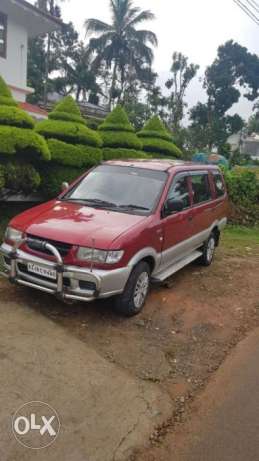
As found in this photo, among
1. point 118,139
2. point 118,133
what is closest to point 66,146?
point 118,139

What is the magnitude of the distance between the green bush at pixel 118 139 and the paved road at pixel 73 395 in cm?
685

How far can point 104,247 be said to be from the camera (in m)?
4.15

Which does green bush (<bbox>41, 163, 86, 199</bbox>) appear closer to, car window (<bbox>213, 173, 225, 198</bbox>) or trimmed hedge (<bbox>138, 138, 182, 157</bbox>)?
car window (<bbox>213, 173, 225, 198</bbox>)

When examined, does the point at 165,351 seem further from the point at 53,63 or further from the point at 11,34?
the point at 53,63

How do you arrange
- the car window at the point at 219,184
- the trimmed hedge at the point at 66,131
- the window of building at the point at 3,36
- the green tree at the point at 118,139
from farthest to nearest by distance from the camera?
the window of building at the point at 3,36
the green tree at the point at 118,139
the trimmed hedge at the point at 66,131
the car window at the point at 219,184

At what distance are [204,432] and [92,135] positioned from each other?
728cm

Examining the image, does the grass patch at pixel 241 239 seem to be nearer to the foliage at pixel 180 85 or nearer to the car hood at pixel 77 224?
the car hood at pixel 77 224

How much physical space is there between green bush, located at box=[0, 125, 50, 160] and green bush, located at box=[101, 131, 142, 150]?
2722 mm

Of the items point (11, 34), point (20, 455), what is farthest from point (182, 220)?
point (11, 34)

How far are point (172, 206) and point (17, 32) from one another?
42.9 feet

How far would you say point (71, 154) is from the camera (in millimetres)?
8609

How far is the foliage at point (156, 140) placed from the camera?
1159cm

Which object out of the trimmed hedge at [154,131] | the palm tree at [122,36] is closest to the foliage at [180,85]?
the palm tree at [122,36]

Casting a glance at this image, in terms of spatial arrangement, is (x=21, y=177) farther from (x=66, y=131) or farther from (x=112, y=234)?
(x=112, y=234)
